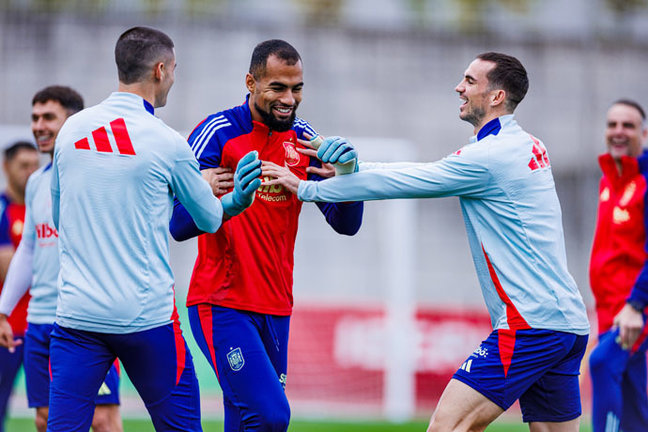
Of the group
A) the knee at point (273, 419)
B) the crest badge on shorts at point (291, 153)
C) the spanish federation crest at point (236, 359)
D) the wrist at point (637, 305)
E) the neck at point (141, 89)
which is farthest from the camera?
the wrist at point (637, 305)

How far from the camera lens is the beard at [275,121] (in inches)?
195

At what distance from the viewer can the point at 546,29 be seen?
15391mm

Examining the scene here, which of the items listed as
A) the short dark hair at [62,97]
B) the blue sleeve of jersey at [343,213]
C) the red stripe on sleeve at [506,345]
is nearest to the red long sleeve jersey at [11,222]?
the short dark hair at [62,97]

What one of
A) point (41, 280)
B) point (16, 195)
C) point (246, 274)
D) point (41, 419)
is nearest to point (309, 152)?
point (246, 274)

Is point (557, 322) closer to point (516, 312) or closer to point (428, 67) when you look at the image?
point (516, 312)

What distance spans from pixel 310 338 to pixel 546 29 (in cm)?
688

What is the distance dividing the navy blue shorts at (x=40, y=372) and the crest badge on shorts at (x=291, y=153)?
1794mm

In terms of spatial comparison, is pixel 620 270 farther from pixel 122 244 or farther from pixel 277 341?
pixel 122 244

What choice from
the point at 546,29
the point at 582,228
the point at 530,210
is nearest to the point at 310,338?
the point at 582,228

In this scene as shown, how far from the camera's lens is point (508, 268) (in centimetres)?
464

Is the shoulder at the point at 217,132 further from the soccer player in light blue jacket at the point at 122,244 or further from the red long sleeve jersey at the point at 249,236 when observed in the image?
the soccer player in light blue jacket at the point at 122,244

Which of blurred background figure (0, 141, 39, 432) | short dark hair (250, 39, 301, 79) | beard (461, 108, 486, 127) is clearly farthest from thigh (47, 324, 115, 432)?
blurred background figure (0, 141, 39, 432)

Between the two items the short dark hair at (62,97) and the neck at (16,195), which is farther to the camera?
the neck at (16,195)

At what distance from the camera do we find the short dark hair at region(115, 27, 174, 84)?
4.24m
